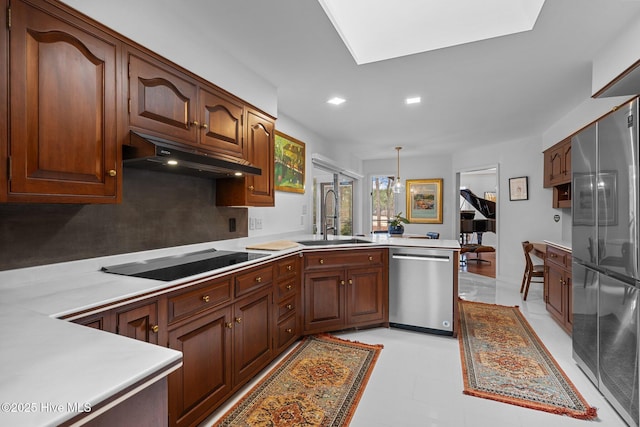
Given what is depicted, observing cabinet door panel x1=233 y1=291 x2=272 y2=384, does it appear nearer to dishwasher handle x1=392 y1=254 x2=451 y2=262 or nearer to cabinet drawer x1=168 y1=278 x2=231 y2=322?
cabinet drawer x1=168 y1=278 x2=231 y2=322

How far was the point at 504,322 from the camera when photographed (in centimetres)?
332

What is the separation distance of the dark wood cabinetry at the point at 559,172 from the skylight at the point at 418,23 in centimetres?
227

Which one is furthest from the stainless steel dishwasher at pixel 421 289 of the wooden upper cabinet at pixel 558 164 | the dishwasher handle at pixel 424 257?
the wooden upper cabinet at pixel 558 164

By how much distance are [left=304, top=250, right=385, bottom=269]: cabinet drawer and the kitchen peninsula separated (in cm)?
1

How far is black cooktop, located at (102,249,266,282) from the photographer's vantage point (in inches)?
63.9

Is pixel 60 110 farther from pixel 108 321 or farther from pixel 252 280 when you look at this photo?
pixel 252 280

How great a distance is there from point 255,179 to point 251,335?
1203mm

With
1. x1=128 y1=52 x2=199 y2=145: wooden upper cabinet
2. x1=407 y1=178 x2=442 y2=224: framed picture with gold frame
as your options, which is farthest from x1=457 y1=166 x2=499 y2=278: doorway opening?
x1=128 y1=52 x2=199 y2=145: wooden upper cabinet

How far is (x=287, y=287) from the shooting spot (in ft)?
8.39

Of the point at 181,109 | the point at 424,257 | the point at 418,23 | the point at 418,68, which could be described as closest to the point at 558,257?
the point at 424,257

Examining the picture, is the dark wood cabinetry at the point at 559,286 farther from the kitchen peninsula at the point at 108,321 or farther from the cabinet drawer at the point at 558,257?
the kitchen peninsula at the point at 108,321

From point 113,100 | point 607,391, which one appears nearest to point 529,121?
point 607,391

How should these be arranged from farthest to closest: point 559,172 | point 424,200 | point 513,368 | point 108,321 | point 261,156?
point 424,200 < point 559,172 < point 261,156 < point 513,368 < point 108,321

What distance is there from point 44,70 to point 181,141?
0.70 meters
